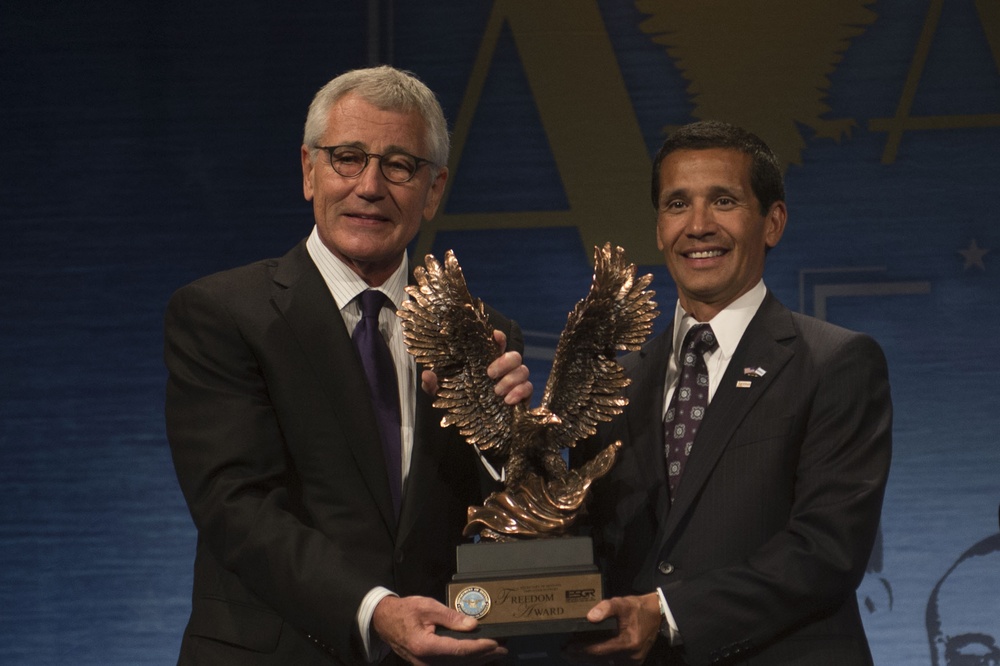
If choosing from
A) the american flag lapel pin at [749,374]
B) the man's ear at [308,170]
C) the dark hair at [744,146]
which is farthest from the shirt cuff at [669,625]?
the man's ear at [308,170]

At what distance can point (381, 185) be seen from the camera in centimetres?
240

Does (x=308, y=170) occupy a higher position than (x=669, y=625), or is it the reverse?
(x=308, y=170)

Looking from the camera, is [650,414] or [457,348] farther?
[650,414]

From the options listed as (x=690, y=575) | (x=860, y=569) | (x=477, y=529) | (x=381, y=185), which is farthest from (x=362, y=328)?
(x=860, y=569)

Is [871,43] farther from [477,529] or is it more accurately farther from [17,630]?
[17,630]

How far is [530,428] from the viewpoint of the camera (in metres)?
2.27

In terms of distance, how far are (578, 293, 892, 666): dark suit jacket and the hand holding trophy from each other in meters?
0.19


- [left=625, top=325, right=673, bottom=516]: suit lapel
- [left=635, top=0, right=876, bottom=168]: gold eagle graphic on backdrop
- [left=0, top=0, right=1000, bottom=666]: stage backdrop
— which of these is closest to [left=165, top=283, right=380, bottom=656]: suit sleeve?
[left=625, top=325, right=673, bottom=516]: suit lapel

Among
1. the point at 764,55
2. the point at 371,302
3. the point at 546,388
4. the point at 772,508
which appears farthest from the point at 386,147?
the point at 764,55

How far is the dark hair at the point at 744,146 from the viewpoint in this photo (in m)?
2.52

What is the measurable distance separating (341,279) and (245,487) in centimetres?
49

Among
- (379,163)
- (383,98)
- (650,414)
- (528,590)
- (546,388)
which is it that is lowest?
(528,590)

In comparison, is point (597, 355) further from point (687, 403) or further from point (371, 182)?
point (371, 182)

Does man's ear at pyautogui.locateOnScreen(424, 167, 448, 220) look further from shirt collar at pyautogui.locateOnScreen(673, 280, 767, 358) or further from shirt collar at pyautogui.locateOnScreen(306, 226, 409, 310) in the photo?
shirt collar at pyautogui.locateOnScreen(673, 280, 767, 358)
